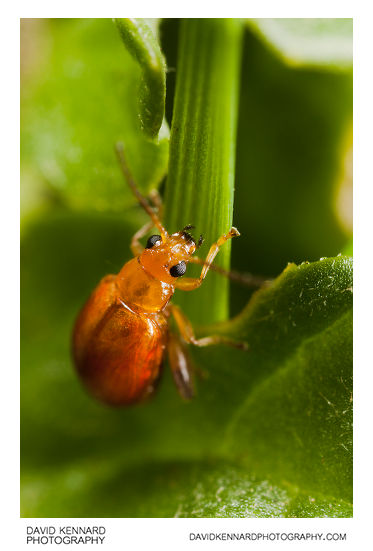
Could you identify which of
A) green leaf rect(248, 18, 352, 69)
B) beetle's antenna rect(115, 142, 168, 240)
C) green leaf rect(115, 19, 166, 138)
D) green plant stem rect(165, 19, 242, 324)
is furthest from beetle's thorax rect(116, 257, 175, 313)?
green leaf rect(248, 18, 352, 69)

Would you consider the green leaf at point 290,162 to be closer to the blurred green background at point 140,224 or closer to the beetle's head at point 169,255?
the blurred green background at point 140,224

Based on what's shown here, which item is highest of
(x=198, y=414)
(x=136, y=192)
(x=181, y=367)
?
(x=136, y=192)

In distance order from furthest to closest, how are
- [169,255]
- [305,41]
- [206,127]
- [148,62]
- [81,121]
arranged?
1. [81,121]
2. [169,255]
3. [305,41]
4. [206,127]
5. [148,62]

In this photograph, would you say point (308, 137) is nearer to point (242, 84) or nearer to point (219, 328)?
point (242, 84)

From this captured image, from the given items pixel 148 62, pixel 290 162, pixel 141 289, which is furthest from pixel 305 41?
pixel 141 289

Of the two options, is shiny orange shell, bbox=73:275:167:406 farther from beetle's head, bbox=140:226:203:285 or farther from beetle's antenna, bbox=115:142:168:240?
beetle's antenna, bbox=115:142:168:240

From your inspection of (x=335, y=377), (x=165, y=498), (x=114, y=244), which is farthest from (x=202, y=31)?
(x=165, y=498)

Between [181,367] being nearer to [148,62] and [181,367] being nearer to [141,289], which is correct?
[141,289]
